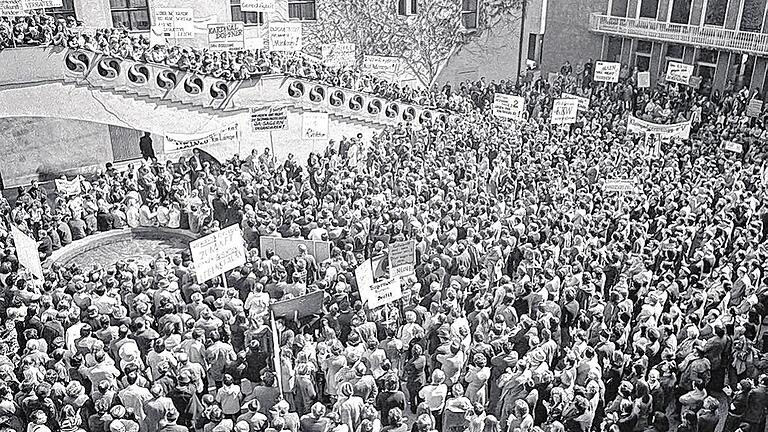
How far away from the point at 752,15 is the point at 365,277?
21.2m

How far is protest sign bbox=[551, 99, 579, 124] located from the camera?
19266 millimetres

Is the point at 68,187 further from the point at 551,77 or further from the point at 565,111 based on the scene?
the point at 551,77

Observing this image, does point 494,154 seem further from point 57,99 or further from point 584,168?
point 57,99

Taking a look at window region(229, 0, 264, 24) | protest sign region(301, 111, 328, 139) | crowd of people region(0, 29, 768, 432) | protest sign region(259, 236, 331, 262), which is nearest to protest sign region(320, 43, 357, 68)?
window region(229, 0, 264, 24)

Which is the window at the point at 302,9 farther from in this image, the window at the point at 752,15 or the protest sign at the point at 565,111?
the window at the point at 752,15

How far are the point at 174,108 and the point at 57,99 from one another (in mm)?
2922

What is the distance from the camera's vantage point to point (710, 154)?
17938 millimetres

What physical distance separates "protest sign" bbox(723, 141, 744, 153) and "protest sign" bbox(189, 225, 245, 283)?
13.1 metres

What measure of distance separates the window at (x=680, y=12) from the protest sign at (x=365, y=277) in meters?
22.1

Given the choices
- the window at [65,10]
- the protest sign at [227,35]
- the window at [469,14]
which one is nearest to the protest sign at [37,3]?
the window at [65,10]

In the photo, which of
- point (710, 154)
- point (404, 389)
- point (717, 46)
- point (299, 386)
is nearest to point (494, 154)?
point (710, 154)

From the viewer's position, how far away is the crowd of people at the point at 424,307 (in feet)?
28.4

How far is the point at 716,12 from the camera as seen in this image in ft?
86.0

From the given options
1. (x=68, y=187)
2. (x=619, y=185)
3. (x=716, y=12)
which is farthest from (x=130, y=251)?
(x=716, y=12)
